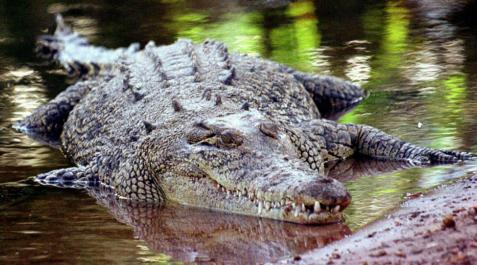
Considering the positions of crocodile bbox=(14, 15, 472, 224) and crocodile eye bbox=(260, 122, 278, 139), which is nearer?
crocodile bbox=(14, 15, 472, 224)

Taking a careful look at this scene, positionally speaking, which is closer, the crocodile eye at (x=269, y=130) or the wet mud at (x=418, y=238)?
the wet mud at (x=418, y=238)

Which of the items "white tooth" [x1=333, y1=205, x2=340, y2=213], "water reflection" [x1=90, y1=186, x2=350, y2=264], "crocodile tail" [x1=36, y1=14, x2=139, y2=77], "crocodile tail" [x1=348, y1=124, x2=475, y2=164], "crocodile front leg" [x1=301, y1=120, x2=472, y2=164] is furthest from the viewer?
"crocodile tail" [x1=36, y1=14, x2=139, y2=77]

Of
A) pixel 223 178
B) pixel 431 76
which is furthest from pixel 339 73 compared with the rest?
pixel 223 178

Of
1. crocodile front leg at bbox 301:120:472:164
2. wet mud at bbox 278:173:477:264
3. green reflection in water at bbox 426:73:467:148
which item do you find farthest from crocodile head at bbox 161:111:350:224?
green reflection in water at bbox 426:73:467:148

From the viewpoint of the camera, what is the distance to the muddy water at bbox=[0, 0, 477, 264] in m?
6.24

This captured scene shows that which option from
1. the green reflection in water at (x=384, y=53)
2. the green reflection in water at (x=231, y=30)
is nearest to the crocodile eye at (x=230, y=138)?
the green reflection in water at (x=384, y=53)

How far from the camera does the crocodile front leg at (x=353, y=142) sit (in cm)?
775

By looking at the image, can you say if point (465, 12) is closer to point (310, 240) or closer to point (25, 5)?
point (25, 5)

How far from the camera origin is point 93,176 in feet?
26.4

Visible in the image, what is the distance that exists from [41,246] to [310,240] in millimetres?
1431

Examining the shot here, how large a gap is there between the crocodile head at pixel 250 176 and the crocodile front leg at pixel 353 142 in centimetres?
77

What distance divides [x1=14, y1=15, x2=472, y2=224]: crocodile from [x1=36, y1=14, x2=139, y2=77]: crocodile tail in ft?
4.88

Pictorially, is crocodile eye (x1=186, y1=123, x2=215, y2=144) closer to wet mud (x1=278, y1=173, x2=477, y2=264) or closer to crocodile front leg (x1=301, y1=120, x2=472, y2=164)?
crocodile front leg (x1=301, y1=120, x2=472, y2=164)

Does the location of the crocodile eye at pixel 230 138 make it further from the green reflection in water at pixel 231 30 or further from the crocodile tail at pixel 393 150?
the green reflection in water at pixel 231 30
